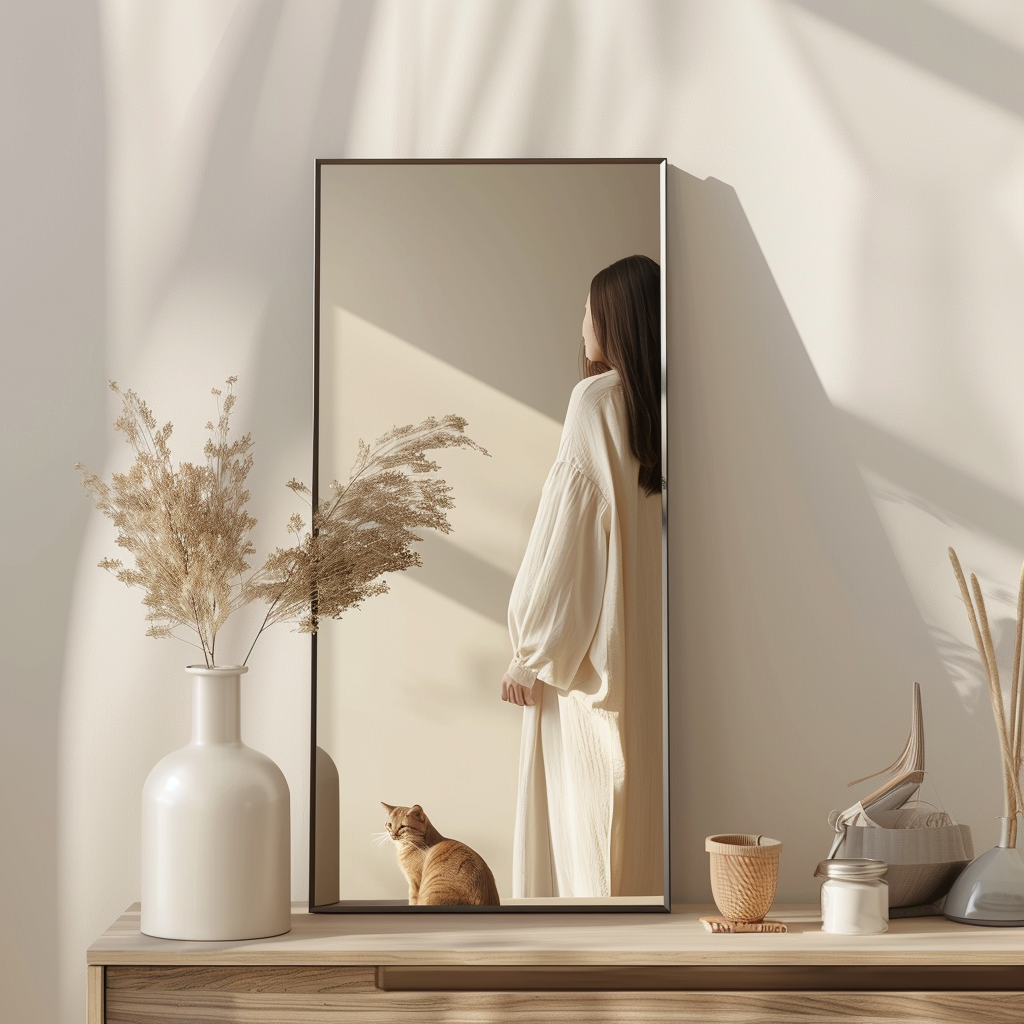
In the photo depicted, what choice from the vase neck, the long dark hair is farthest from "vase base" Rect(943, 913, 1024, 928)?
the vase neck

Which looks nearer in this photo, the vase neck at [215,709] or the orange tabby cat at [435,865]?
the vase neck at [215,709]

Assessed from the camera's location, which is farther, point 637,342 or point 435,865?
point 637,342

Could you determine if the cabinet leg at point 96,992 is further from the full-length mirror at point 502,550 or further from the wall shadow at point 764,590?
the wall shadow at point 764,590

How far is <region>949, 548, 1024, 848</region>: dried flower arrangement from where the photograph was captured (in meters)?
1.74

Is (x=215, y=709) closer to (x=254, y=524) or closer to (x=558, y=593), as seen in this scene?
(x=254, y=524)

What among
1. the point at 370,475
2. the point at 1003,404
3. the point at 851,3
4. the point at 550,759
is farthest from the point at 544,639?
the point at 851,3

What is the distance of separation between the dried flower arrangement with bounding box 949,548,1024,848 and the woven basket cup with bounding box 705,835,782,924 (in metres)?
0.39

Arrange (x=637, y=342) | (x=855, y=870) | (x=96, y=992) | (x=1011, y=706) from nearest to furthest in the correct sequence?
(x=96, y=992)
(x=855, y=870)
(x=1011, y=706)
(x=637, y=342)

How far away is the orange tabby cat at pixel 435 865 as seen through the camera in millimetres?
1780

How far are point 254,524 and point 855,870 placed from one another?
1043mm

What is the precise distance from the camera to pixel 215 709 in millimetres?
1651

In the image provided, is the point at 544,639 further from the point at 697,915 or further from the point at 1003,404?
the point at 1003,404

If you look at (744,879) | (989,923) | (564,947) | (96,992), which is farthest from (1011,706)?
(96,992)

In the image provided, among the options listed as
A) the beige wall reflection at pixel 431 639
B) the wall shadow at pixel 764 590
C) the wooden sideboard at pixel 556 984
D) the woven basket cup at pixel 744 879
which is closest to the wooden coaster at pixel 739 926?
the woven basket cup at pixel 744 879
